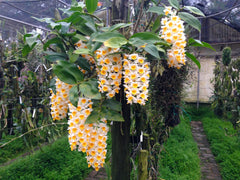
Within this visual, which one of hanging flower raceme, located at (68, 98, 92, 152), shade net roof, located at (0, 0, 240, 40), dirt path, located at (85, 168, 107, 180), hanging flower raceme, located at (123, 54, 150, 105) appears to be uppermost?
shade net roof, located at (0, 0, 240, 40)

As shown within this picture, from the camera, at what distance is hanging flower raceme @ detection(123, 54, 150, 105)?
2.25 feet

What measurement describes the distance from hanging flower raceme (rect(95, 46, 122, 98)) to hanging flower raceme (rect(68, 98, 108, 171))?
8cm

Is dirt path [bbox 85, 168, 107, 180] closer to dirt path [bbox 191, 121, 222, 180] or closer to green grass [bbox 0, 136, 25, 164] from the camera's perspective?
green grass [bbox 0, 136, 25, 164]

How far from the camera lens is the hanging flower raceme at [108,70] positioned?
71 cm

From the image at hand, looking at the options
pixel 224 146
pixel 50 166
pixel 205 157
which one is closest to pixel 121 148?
pixel 50 166

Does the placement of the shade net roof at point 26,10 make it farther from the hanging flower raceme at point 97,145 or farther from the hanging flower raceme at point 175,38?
the hanging flower raceme at point 97,145

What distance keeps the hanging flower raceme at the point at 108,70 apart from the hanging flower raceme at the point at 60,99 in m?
0.16

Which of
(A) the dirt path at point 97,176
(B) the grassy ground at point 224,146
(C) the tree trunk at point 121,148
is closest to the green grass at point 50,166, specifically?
(A) the dirt path at point 97,176

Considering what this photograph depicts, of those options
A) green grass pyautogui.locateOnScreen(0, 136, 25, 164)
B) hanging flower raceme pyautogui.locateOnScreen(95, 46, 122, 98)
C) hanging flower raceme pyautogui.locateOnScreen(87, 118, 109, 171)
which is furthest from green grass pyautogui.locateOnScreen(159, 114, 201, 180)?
green grass pyautogui.locateOnScreen(0, 136, 25, 164)

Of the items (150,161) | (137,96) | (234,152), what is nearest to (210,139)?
(234,152)

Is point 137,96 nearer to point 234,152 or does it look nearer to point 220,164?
point 220,164

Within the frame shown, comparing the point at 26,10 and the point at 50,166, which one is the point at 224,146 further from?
the point at 26,10

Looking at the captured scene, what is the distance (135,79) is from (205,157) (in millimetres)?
2969

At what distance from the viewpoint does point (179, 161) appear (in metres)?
2.75
